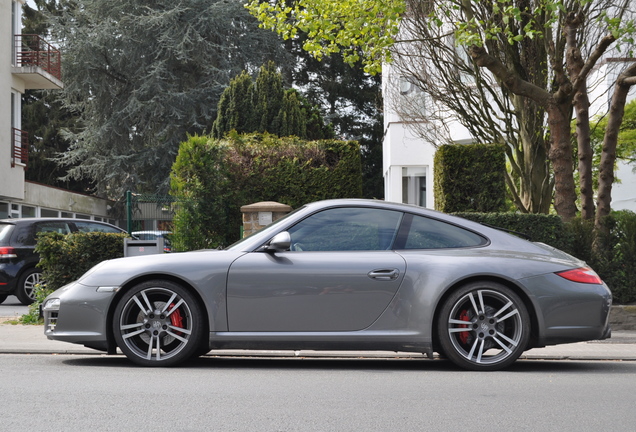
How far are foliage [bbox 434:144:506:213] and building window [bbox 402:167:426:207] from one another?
13.0m

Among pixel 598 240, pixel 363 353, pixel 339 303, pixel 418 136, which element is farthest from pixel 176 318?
pixel 418 136

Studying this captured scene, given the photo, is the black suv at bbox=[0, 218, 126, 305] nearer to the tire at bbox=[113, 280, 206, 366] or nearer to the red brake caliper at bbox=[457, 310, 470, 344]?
the tire at bbox=[113, 280, 206, 366]

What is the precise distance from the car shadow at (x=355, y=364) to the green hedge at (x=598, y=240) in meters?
3.19

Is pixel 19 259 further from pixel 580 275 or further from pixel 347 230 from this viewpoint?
pixel 580 275

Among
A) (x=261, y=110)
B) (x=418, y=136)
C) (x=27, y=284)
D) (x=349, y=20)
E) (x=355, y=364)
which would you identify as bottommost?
(x=355, y=364)

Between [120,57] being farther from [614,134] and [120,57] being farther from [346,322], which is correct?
[346,322]

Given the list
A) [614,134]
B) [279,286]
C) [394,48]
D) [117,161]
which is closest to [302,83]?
[117,161]

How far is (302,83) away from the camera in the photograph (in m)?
50.7

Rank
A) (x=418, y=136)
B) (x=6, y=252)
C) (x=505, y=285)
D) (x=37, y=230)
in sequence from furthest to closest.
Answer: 1. (x=418, y=136)
2. (x=37, y=230)
3. (x=6, y=252)
4. (x=505, y=285)

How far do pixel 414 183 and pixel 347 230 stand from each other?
744 inches

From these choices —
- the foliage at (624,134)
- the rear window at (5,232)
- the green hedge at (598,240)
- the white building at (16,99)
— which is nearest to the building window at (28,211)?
the white building at (16,99)

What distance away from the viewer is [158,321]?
22.9 ft

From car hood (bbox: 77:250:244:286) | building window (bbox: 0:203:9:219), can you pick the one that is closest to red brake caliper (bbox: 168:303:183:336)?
car hood (bbox: 77:250:244:286)

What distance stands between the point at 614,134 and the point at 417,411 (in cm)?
852
